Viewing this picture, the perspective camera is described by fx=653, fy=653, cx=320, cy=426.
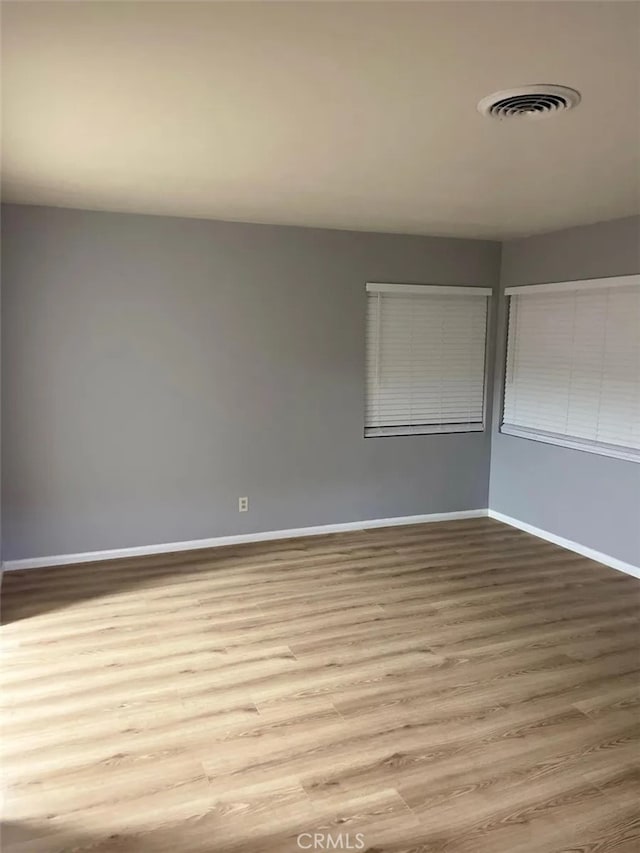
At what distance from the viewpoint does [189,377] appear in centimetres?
454

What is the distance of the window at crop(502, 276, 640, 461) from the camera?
431 centimetres

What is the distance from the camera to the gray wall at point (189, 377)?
13.6 ft

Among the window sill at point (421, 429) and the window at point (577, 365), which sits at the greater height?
the window at point (577, 365)

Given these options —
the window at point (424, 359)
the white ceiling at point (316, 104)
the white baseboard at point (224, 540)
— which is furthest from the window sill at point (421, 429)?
the white ceiling at point (316, 104)

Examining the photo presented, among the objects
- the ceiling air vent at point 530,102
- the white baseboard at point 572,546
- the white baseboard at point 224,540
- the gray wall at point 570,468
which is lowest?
the white baseboard at point 572,546

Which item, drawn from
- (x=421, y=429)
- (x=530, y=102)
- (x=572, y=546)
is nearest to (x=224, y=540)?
(x=421, y=429)

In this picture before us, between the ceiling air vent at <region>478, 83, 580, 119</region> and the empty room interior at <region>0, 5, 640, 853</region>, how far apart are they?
0.8 inches

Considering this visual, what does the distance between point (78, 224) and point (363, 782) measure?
356 centimetres

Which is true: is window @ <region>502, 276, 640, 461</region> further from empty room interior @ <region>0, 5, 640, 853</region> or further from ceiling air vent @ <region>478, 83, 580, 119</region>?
ceiling air vent @ <region>478, 83, 580, 119</region>

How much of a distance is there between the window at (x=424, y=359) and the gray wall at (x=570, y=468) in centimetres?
24

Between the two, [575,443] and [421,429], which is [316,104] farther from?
[421,429]

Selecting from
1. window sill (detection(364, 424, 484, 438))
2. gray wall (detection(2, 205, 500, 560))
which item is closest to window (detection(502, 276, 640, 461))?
window sill (detection(364, 424, 484, 438))

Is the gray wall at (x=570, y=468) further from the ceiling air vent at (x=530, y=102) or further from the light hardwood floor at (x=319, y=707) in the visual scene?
the ceiling air vent at (x=530, y=102)

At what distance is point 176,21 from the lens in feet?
5.43
